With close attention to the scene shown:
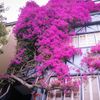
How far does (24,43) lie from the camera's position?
43.2 ft

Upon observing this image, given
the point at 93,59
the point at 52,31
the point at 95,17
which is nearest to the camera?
the point at 93,59

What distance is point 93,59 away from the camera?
1080 cm

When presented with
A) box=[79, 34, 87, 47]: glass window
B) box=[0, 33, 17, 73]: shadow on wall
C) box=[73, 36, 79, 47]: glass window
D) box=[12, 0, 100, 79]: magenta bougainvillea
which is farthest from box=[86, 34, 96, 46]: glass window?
box=[0, 33, 17, 73]: shadow on wall

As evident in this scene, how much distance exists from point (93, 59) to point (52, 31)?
344cm

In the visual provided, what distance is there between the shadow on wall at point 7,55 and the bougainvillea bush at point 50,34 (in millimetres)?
737

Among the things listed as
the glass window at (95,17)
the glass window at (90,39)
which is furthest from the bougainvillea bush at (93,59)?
the glass window at (95,17)

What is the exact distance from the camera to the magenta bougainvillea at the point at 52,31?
36.9 ft

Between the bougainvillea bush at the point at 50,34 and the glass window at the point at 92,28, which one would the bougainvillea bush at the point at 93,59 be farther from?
the glass window at the point at 92,28

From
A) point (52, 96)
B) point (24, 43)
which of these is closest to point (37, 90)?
point (52, 96)

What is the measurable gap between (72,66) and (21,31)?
482 centimetres

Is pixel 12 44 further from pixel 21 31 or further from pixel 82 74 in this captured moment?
pixel 82 74

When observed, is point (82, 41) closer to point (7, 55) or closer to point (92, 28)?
point (92, 28)

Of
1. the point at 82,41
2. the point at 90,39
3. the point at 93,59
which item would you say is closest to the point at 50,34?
the point at 82,41

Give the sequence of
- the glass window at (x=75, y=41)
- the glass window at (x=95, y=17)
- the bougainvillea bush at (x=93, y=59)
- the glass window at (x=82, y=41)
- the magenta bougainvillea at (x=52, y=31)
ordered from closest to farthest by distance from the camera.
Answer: the bougainvillea bush at (x=93, y=59), the magenta bougainvillea at (x=52, y=31), the glass window at (x=82, y=41), the glass window at (x=75, y=41), the glass window at (x=95, y=17)
